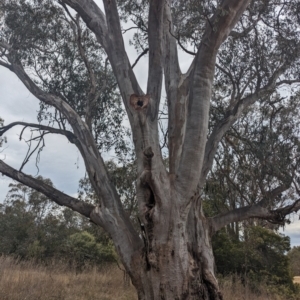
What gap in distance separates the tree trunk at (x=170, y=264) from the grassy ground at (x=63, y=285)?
3.61 m

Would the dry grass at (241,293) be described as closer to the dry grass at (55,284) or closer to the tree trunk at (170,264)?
the dry grass at (55,284)

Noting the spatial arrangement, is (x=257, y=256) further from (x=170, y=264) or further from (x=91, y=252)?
(x=170, y=264)

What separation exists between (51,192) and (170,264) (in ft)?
8.55

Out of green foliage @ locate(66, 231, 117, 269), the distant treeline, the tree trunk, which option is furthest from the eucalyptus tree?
green foliage @ locate(66, 231, 117, 269)

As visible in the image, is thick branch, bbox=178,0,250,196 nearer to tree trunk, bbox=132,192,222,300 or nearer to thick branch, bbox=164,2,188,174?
thick branch, bbox=164,2,188,174

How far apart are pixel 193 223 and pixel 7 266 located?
5683mm

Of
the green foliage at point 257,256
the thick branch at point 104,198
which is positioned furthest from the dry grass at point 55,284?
the green foliage at point 257,256

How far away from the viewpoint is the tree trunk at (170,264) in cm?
441

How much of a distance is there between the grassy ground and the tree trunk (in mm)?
3610

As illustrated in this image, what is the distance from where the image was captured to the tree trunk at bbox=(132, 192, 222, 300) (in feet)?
14.5

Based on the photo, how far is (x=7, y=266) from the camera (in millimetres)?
8734

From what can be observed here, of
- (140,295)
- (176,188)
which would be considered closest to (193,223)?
(176,188)

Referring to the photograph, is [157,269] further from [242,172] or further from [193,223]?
[242,172]

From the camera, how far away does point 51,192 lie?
6027 mm
